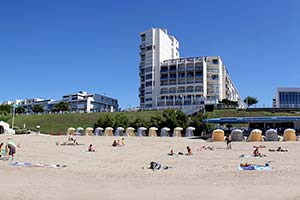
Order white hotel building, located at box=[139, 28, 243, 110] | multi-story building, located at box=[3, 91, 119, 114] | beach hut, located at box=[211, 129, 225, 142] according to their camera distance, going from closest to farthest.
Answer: beach hut, located at box=[211, 129, 225, 142], white hotel building, located at box=[139, 28, 243, 110], multi-story building, located at box=[3, 91, 119, 114]

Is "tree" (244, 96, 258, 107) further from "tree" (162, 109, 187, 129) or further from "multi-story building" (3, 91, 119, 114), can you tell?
"multi-story building" (3, 91, 119, 114)

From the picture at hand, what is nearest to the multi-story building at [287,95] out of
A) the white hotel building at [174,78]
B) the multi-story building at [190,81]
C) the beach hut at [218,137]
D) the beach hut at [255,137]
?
the white hotel building at [174,78]

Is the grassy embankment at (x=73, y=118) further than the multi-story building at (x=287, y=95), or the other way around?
the multi-story building at (x=287, y=95)

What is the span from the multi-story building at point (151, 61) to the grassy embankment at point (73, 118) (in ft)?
56.4

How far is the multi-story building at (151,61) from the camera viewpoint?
95.0 metres

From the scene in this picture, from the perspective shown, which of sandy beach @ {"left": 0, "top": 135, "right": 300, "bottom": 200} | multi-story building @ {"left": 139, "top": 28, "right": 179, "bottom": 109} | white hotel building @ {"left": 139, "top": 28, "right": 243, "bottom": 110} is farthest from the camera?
multi-story building @ {"left": 139, "top": 28, "right": 179, "bottom": 109}

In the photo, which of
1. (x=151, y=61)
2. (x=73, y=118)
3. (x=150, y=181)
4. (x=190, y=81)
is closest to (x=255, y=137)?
(x=150, y=181)

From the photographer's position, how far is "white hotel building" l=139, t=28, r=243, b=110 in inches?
3590

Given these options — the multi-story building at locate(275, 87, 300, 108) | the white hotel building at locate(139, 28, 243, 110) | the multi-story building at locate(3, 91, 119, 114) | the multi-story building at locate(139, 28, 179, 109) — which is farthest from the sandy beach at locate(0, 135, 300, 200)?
the multi-story building at locate(3, 91, 119, 114)

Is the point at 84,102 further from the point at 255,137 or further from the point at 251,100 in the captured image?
the point at 255,137

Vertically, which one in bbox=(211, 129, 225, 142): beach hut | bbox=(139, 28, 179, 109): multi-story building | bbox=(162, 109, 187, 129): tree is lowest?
bbox=(211, 129, 225, 142): beach hut

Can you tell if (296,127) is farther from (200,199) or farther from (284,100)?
(284,100)

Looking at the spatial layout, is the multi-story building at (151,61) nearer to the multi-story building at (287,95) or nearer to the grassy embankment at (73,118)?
the grassy embankment at (73,118)

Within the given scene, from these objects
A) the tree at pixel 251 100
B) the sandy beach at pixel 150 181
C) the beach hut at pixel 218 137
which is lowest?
the sandy beach at pixel 150 181
